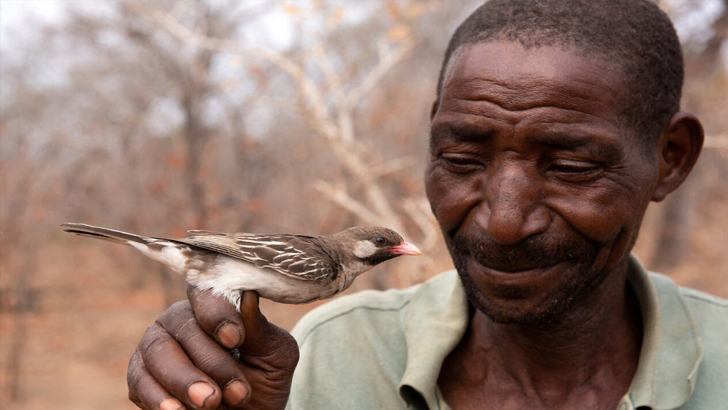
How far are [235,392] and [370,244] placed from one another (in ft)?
3.83

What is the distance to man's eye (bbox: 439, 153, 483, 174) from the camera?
286 centimetres

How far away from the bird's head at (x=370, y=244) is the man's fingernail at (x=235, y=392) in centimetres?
101

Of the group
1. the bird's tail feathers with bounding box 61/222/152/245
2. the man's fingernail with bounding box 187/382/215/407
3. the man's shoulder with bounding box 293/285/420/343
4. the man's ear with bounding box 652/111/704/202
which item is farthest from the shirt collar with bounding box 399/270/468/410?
the bird's tail feathers with bounding box 61/222/152/245

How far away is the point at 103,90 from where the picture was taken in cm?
1672

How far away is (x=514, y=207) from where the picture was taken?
2.62 metres

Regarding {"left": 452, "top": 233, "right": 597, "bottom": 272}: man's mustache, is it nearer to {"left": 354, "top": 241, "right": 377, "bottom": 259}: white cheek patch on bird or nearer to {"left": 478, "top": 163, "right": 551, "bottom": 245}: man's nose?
{"left": 478, "top": 163, "right": 551, "bottom": 245}: man's nose

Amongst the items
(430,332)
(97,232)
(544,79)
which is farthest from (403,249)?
(97,232)

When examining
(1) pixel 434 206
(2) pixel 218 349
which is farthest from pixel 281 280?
(1) pixel 434 206

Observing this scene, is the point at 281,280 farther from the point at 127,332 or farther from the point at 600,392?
A: the point at 127,332

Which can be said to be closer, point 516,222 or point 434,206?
point 516,222

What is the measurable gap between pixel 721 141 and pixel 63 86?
1616 centimetres

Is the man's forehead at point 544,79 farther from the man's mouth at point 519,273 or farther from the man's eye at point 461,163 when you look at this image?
the man's mouth at point 519,273

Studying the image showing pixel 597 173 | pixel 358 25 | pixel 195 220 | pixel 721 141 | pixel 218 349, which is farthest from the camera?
pixel 358 25

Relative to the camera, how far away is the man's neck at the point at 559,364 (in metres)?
3.10
